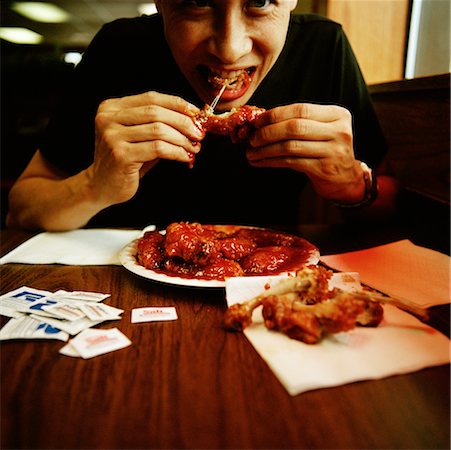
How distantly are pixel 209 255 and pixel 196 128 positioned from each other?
0.53 meters

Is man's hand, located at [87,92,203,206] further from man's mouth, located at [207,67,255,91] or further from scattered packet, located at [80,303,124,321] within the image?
scattered packet, located at [80,303,124,321]

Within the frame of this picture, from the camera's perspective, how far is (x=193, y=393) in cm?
82

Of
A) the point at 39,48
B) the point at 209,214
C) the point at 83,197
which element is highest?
the point at 39,48

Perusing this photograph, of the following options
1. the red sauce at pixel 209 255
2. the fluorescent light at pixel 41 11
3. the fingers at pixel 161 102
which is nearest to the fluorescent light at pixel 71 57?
the fluorescent light at pixel 41 11

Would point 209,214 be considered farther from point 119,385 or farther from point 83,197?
point 119,385

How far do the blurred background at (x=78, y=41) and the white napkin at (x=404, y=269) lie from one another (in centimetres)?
154

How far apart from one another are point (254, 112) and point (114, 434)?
4.31 feet

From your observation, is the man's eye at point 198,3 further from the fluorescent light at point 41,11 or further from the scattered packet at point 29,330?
the fluorescent light at point 41,11

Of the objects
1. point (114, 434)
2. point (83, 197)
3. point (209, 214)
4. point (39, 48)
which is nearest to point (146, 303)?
point (114, 434)

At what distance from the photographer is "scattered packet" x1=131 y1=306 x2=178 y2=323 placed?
112 centimetres

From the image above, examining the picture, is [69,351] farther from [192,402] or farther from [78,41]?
[78,41]

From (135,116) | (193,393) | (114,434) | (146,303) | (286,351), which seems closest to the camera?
(114,434)

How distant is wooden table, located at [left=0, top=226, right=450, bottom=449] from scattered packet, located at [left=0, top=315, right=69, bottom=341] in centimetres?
2

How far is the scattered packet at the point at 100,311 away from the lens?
1.11m
